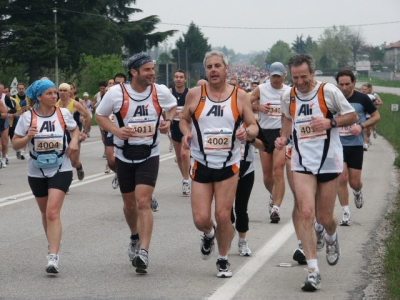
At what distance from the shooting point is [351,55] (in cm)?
19862

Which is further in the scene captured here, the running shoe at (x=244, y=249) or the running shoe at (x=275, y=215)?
the running shoe at (x=275, y=215)

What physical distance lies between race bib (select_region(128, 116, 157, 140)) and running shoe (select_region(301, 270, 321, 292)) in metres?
2.15

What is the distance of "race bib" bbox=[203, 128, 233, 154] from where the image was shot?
8844 millimetres

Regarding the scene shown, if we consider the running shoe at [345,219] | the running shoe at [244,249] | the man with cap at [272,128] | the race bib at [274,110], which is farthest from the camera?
the race bib at [274,110]

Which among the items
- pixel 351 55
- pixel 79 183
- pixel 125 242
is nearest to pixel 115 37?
pixel 79 183

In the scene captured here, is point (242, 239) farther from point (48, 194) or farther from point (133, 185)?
point (48, 194)

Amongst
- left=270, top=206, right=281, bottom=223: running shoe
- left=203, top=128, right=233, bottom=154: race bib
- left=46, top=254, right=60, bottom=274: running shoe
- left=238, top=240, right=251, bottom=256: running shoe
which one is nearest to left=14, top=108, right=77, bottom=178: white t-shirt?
left=46, top=254, right=60, bottom=274: running shoe

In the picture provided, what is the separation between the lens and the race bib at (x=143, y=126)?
9.35 m

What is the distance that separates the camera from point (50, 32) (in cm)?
7144

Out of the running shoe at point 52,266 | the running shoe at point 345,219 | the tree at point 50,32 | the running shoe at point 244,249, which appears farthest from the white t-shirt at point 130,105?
the tree at point 50,32

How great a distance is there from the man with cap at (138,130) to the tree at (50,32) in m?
60.3

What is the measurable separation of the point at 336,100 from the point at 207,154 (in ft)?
4.07

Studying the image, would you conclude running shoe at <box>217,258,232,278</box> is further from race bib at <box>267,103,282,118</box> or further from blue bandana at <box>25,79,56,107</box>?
race bib at <box>267,103,282,118</box>

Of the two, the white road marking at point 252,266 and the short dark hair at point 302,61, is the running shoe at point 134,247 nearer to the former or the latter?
the white road marking at point 252,266
